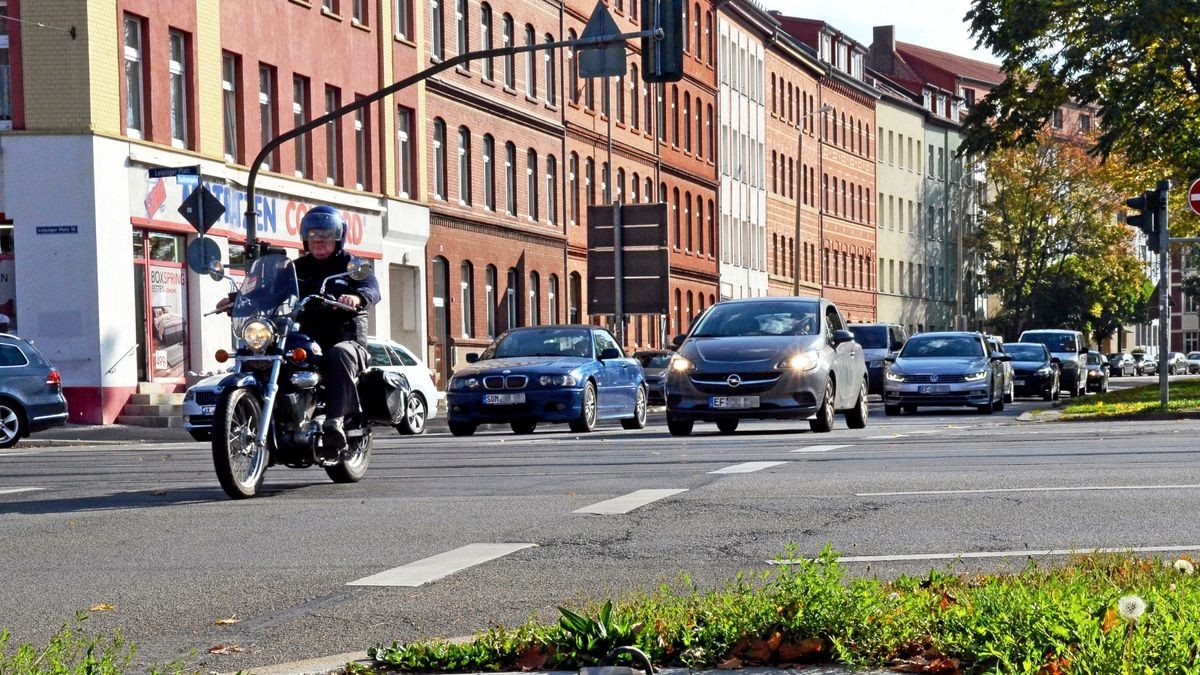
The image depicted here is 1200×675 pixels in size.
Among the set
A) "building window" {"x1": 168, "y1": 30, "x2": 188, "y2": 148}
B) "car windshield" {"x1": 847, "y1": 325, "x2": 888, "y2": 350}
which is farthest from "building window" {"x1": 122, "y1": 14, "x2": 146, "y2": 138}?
"car windshield" {"x1": 847, "y1": 325, "x2": 888, "y2": 350}

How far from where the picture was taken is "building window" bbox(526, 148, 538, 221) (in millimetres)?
55425

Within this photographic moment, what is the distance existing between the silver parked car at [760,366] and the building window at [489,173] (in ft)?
91.6

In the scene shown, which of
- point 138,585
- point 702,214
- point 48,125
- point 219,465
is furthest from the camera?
point 702,214

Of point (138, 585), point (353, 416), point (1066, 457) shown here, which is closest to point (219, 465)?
point (353, 416)

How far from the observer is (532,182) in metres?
55.9

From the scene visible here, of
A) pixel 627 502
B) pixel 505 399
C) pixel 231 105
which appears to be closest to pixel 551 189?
pixel 231 105

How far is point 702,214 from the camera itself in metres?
77.8

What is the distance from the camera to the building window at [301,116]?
135ft

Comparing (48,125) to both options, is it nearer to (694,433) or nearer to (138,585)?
(694,433)

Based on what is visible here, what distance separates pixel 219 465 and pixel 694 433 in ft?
43.8

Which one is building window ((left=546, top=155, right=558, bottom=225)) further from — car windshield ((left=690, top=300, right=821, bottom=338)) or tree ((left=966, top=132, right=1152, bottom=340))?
tree ((left=966, top=132, right=1152, bottom=340))

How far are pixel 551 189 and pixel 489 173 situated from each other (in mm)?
5595

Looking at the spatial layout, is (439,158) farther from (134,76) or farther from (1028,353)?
(134,76)

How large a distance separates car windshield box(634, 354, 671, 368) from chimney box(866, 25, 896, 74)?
255 feet
